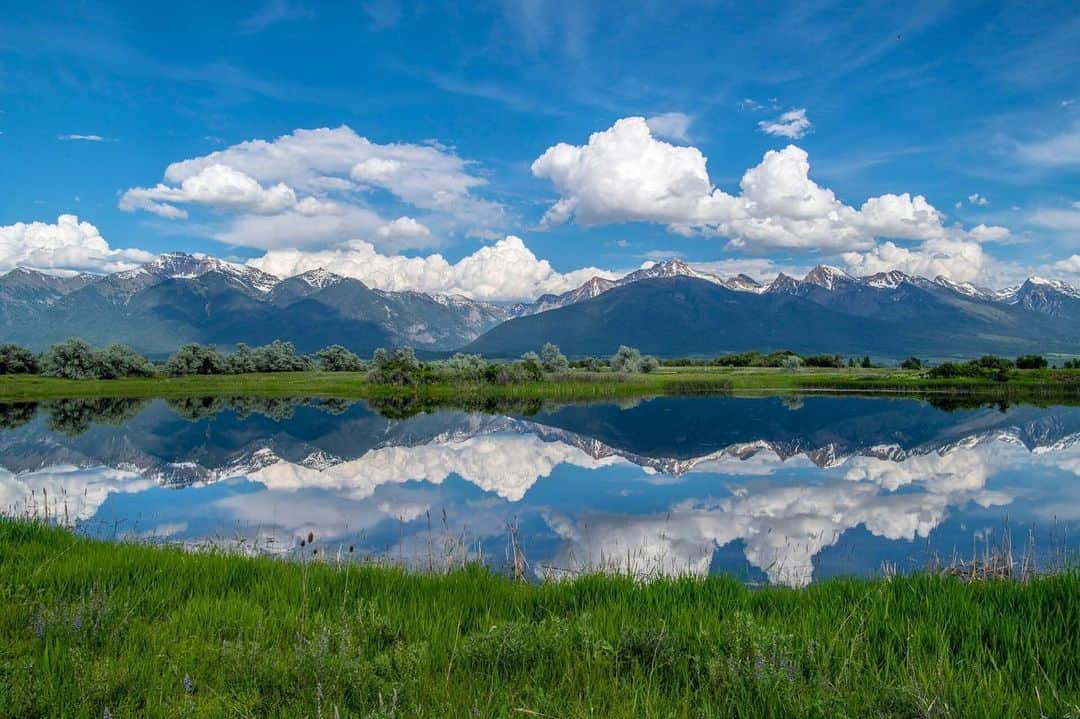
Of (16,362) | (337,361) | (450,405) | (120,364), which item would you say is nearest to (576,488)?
(450,405)

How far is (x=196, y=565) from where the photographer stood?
9484 millimetres

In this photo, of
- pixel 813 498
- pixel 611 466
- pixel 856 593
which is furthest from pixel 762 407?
pixel 856 593

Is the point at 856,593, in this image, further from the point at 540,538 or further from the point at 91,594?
the point at 540,538

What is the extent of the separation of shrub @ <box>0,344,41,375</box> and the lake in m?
61.0

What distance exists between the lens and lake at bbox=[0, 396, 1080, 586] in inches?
691

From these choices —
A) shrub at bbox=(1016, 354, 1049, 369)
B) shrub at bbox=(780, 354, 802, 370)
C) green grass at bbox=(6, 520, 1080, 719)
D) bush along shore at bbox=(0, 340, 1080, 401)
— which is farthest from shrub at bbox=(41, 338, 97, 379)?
shrub at bbox=(1016, 354, 1049, 369)

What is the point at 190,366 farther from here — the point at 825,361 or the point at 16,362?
the point at 825,361

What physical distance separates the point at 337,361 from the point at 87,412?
278 feet

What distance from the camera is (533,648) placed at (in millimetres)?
6277

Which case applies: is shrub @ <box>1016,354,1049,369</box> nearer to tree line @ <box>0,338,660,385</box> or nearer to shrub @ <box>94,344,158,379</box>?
tree line @ <box>0,338,660,385</box>

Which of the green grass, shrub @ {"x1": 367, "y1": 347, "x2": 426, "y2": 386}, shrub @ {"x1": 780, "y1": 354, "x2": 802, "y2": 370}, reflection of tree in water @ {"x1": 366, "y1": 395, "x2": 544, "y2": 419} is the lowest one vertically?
reflection of tree in water @ {"x1": 366, "y1": 395, "x2": 544, "y2": 419}

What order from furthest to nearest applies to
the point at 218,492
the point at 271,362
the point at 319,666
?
1. the point at 271,362
2. the point at 218,492
3. the point at 319,666

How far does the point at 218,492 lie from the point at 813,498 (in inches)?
953

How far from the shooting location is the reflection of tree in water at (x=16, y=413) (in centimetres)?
5591
